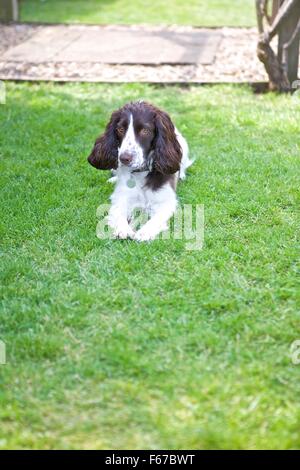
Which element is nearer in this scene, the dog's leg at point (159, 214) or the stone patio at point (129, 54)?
the dog's leg at point (159, 214)

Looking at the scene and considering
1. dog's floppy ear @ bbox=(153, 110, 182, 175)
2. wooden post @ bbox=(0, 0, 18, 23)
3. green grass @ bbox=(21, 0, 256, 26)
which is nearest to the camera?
dog's floppy ear @ bbox=(153, 110, 182, 175)

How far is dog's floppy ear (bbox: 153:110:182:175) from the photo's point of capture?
4.80 meters

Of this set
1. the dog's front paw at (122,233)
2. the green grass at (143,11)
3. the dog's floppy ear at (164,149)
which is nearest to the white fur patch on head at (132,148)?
the dog's floppy ear at (164,149)

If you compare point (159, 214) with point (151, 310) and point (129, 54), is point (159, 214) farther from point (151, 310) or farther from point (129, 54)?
point (129, 54)

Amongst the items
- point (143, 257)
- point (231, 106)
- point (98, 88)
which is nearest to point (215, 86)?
point (231, 106)

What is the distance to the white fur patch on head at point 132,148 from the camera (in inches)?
180

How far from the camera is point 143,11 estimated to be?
505 inches

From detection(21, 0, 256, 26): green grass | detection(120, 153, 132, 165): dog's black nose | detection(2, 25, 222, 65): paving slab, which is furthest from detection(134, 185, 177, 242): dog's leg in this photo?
detection(21, 0, 256, 26): green grass

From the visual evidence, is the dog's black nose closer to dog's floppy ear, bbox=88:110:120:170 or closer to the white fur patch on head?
the white fur patch on head

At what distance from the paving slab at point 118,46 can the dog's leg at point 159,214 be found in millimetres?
4240

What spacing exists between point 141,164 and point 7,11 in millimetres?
7917

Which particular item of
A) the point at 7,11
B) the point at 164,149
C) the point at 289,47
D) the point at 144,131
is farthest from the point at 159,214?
the point at 7,11

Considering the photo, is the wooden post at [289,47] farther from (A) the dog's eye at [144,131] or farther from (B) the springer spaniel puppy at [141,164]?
(A) the dog's eye at [144,131]

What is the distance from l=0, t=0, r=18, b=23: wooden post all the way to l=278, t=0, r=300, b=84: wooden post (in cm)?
574
